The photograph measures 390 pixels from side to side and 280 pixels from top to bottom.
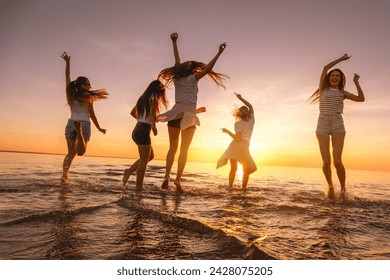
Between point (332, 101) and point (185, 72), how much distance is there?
7.97ft

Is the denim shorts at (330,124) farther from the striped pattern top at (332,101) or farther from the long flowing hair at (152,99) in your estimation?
the long flowing hair at (152,99)

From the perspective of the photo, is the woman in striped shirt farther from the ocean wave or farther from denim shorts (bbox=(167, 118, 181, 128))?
the ocean wave

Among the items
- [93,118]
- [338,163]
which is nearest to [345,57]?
[338,163]

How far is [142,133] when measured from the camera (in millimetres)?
4570

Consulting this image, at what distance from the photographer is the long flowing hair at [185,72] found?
191 inches

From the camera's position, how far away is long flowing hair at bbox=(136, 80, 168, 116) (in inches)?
181

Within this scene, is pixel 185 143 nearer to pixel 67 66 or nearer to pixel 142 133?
pixel 142 133

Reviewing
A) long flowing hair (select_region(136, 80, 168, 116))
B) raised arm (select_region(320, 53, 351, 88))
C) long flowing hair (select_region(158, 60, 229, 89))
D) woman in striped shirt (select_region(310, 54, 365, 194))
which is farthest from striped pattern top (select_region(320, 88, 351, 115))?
long flowing hair (select_region(136, 80, 168, 116))

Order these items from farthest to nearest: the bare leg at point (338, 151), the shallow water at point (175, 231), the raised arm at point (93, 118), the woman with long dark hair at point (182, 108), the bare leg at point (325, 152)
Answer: the raised arm at point (93, 118) → the bare leg at point (325, 152) → the bare leg at point (338, 151) → the woman with long dark hair at point (182, 108) → the shallow water at point (175, 231)

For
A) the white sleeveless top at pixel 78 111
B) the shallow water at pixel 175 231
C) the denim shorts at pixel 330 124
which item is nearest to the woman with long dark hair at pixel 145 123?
the shallow water at pixel 175 231

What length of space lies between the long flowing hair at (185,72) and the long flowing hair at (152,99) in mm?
260

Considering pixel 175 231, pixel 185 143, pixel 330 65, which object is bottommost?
pixel 175 231
